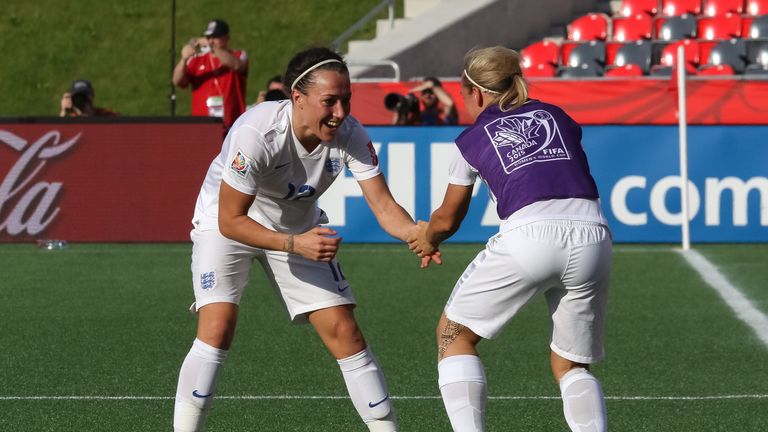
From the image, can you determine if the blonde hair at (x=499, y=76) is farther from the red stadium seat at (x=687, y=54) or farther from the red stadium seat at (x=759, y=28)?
the red stadium seat at (x=759, y=28)

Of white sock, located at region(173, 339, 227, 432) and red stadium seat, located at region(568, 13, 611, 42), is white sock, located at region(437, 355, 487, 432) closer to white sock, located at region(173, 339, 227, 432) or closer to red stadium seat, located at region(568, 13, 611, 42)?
white sock, located at region(173, 339, 227, 432)

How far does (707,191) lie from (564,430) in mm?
8693

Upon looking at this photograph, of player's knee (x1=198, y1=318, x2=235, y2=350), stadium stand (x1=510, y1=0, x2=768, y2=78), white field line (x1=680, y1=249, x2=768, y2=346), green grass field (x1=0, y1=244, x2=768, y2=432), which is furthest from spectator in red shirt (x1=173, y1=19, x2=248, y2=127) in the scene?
player's knee (x1=198, y1=318, x2=235, y2=350)

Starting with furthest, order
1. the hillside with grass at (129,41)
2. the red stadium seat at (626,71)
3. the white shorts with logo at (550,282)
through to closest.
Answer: the hillside with grass at (129,41)
the red stadium seat at (626,71)
the white shorts with logo at (550,282)

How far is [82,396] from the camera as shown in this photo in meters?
7.39

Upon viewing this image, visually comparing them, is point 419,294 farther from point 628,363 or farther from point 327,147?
point 327,147

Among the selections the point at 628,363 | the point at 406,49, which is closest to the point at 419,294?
the point at 628,363

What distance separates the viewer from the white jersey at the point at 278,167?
5.64m

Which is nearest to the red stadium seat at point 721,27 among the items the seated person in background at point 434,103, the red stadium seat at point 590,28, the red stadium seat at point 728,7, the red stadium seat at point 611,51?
the red stadium seat at point 728,7

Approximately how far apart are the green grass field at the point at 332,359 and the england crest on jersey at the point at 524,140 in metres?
1.75

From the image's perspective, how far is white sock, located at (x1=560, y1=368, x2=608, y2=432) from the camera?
5.48m

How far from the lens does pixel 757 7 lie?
22.4 metres

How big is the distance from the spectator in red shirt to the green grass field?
2763mm

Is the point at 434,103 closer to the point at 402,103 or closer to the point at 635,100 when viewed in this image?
the point at 402,103
